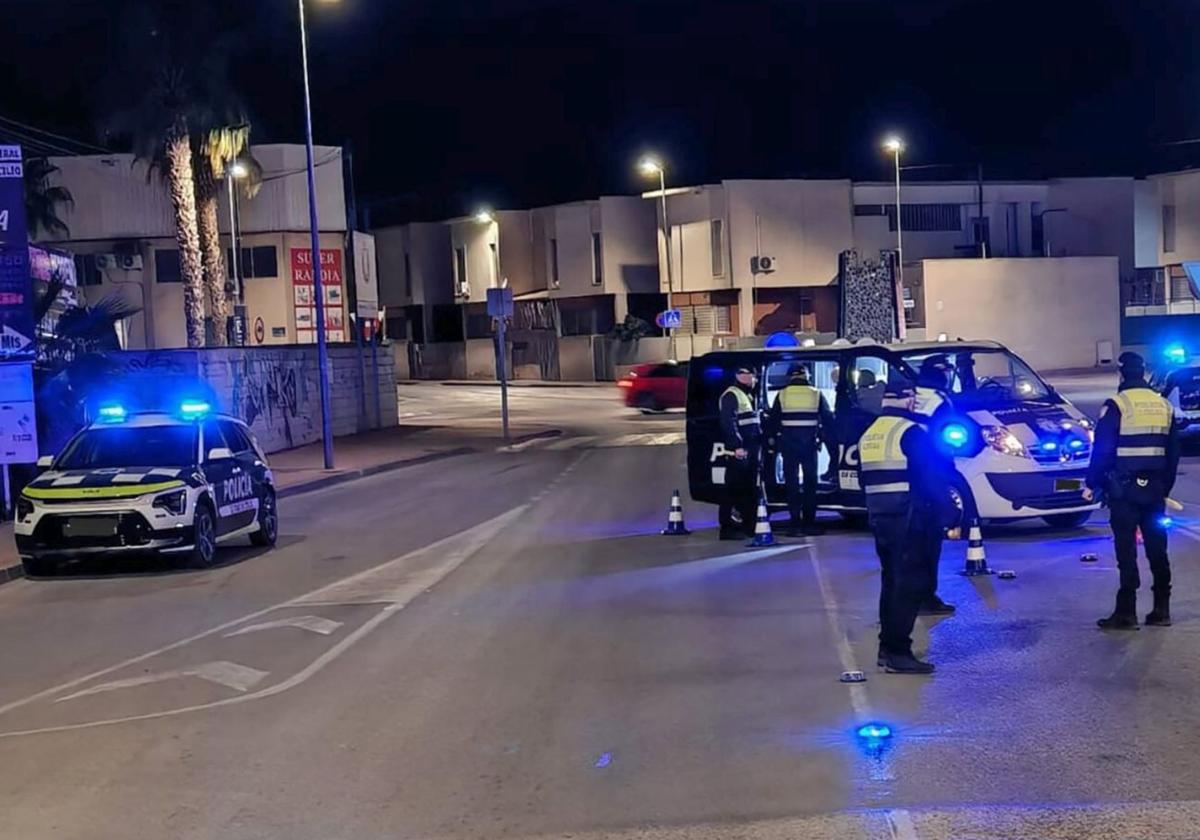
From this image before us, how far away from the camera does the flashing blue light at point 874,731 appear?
6822mm

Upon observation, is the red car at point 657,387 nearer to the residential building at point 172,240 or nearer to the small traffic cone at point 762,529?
the residential building at point 172,240

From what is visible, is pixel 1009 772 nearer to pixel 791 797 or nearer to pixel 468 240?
pixel 791 797

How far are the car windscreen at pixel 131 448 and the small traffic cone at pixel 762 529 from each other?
5.98 metres

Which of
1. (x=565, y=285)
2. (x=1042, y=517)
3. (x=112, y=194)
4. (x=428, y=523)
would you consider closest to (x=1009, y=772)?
(x=1042, y=517)

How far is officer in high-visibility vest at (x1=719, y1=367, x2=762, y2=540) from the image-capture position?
1383cm

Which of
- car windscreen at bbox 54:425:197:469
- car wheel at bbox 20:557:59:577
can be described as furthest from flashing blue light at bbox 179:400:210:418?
car wheel at bbox 20:557:59:577

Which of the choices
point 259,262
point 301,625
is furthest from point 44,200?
point 301,625

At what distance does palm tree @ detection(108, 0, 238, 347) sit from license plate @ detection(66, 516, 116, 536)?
22265 mm

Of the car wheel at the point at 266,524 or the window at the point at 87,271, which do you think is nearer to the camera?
the car wheel at the point at 266,524

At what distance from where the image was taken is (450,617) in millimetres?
10617

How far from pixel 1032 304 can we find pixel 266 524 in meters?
50.0

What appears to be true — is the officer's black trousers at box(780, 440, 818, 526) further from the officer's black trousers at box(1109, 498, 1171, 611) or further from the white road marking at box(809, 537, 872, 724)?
the officer's black trousers at box(1109, 498, 1171, 611)

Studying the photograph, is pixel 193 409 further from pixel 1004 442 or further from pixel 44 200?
pixel 44 200

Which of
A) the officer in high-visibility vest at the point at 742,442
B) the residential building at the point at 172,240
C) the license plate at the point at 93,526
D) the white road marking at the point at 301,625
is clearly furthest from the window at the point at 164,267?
the white road marking at the point at 301,625
